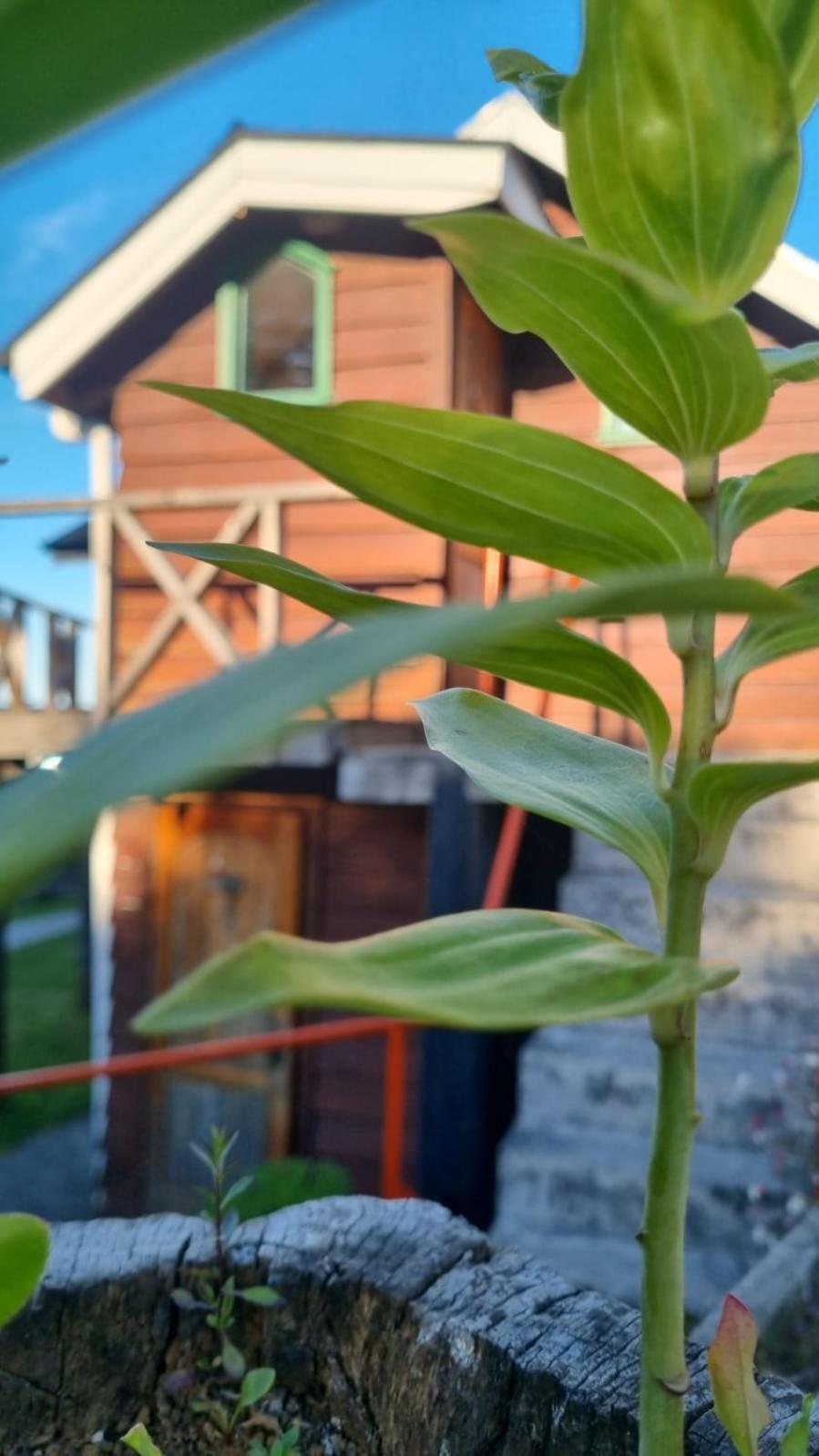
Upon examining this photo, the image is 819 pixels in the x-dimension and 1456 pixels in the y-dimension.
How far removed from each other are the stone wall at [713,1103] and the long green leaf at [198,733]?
220cm

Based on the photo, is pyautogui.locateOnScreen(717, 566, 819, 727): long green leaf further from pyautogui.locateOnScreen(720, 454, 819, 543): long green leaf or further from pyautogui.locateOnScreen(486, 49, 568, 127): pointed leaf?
pyautogui.locateOnScreen(486, 49, 568, 127): pointed leaf

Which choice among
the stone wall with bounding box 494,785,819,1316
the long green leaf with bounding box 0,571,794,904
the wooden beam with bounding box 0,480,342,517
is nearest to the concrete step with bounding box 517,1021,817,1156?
the stone wall with bounding box 494,785,819,1316

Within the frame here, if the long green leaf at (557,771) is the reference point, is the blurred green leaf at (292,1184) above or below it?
below

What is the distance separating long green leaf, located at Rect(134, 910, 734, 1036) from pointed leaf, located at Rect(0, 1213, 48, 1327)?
0.08 m

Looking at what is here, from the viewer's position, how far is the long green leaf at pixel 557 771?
0.31 meters

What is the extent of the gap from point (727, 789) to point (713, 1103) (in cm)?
217

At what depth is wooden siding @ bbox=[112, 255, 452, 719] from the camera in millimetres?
2922

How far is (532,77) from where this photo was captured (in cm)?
35

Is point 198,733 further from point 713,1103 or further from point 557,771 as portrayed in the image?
point 713,1103

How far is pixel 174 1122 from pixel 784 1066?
1965mm

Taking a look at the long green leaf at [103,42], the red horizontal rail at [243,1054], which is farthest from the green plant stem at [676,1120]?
the red horizontal rail at [243,1054]

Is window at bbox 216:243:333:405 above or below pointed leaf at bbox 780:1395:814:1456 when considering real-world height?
above

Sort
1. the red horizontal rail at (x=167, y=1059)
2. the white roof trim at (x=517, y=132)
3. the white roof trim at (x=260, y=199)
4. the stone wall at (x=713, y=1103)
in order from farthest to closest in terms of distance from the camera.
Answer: the white roof trim at (x=260, y=199), the white roof trim at (x=517, y=132), the stone wall at (x=713, y=1103), the red horizontal rail at (x=167, y=1059)

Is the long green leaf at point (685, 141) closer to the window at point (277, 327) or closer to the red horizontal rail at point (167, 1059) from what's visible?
the red horizontal rail at point (167, 1059)
